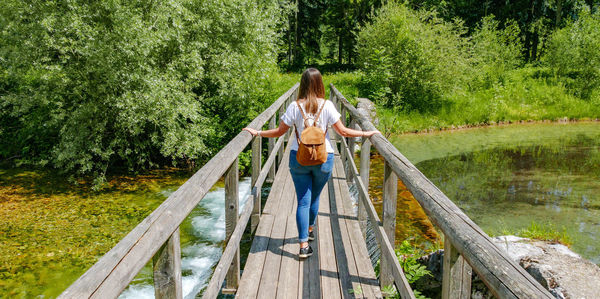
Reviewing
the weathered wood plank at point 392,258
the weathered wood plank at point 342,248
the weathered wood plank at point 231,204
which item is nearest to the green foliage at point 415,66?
the weathered wood plank at point 342,248

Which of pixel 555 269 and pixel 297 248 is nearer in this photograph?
pixel 555 269

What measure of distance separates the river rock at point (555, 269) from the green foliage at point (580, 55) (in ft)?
82.2

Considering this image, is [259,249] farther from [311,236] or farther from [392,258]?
[392,258]

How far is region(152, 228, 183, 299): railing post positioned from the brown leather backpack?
1989mm

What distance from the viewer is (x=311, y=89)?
12.4 feet

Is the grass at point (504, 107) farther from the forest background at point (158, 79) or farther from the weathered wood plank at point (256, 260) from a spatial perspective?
the weathered wood plank at point (256, 260)

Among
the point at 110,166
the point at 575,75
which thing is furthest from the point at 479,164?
the point at 575,75

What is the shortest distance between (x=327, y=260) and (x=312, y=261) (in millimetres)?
141

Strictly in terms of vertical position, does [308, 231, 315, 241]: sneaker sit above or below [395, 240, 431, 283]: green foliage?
above

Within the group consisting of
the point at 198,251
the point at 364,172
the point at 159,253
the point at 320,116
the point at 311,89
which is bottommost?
the point at 198,251

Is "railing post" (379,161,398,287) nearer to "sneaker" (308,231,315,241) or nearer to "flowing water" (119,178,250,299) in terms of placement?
"sneaker" (308,231,315,241)

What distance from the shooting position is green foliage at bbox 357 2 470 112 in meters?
20.7

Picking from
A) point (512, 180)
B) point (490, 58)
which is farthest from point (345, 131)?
point (490, 58)

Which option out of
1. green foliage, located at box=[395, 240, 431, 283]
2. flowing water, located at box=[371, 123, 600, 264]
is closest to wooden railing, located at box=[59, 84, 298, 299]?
green foliage, located at box=[395, 240, 431, 283]
